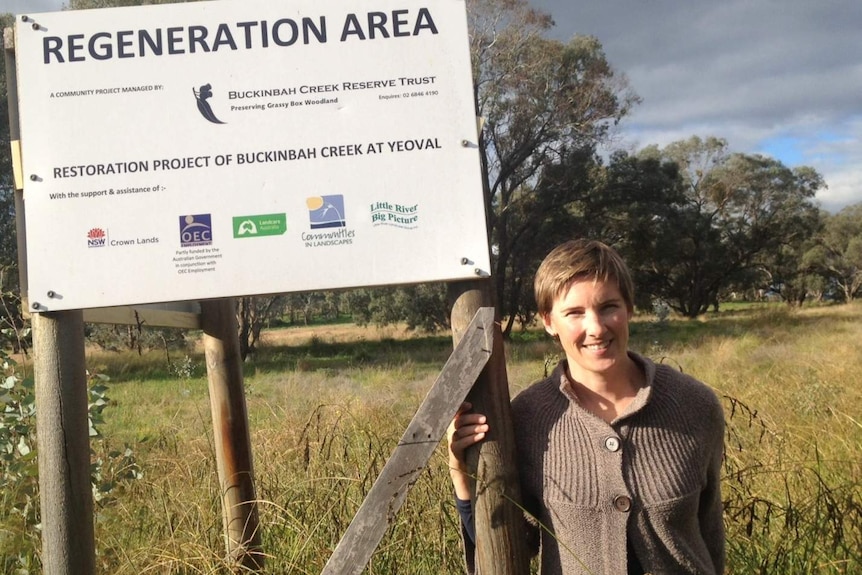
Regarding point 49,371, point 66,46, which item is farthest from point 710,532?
point 66,46

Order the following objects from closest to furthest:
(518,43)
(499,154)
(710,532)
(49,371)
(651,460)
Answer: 1. (651,460)
2. (710,532)
3. (49,371)
4. (518,43)
5. (499,154)

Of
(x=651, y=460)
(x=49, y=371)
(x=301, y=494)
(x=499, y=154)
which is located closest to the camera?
(x=651, y=460)

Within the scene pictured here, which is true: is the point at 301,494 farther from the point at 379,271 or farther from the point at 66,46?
the point at 66,46

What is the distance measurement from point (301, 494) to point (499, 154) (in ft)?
65.3

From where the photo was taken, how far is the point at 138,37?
2064 millimetres

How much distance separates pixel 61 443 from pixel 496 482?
4.38 ft

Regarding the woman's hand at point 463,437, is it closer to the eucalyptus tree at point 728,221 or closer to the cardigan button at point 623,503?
the cardigan button at point 623,503

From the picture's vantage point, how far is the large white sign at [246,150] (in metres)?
1.99

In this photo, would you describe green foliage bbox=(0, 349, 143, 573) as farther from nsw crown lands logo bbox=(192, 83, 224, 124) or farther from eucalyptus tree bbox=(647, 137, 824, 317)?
eucalyptus tree bbox=(647, 137, 824, 317)

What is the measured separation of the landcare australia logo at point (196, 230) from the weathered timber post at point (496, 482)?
2.47ft

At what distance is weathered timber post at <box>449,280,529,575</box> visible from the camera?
6.37ft

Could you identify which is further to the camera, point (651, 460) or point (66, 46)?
point (66, 46)

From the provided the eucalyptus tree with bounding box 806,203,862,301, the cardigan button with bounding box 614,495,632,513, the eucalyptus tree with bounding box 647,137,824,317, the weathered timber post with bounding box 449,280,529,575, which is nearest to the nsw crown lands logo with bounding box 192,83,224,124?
the weathered timber post with bounding box 449,280,529,575

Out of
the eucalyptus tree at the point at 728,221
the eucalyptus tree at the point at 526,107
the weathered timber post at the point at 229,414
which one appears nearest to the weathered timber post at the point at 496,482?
the weathered timber post at the point at 229,414
